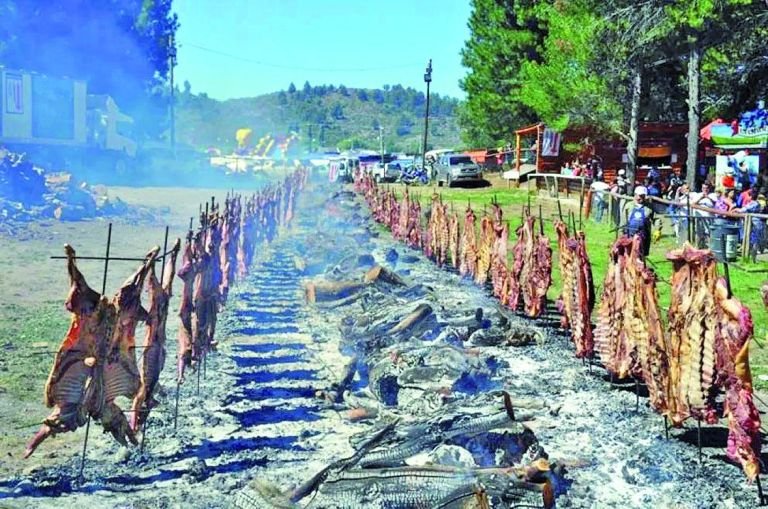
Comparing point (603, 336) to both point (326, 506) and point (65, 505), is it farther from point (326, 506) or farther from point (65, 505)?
point (65, 505)

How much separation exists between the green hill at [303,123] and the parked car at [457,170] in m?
54.7

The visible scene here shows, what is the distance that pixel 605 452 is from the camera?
24.2ft

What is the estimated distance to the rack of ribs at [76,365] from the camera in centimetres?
654

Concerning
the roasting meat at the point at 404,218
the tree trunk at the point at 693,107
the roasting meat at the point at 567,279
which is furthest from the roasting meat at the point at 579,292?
the tree trunk at the point at 693,107

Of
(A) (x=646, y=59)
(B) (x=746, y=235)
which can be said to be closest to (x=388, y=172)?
(A) (x=646, y=59)

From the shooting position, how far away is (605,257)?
804 inches

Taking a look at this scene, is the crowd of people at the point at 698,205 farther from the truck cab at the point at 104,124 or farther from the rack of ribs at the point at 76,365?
the truck cab at the point at 104,124

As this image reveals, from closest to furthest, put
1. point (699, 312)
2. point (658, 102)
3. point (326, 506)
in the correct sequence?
point (326, 506)
point (699, 312)
point (658, 102)

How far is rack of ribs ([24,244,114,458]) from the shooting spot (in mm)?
6535

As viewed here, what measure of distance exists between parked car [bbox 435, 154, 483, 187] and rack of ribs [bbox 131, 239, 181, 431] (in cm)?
3685

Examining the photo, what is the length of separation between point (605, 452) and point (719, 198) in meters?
15.9

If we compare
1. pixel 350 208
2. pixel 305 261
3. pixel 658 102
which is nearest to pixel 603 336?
pixel 305 261

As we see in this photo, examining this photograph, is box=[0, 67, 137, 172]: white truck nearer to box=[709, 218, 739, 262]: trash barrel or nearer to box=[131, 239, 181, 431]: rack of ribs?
box=[709, 218, 739, 262]: trash barrel

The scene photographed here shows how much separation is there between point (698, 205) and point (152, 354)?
15799 millimetres
